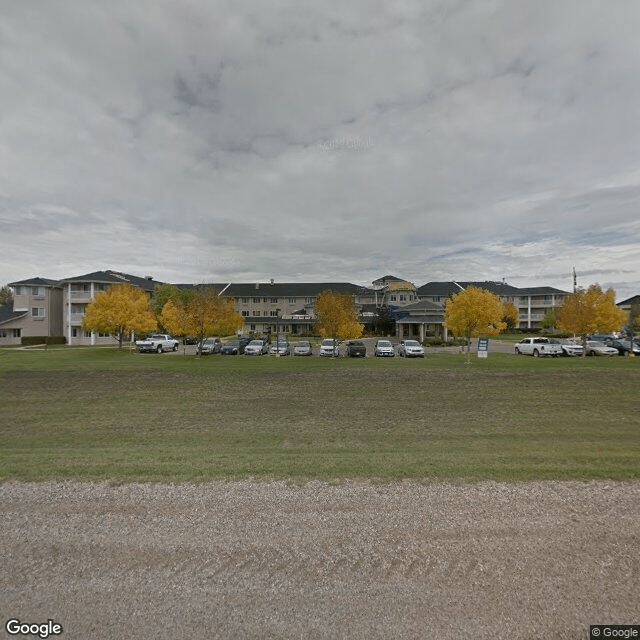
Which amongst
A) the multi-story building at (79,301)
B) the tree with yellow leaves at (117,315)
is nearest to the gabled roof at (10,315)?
the multi-story building at (79,301)

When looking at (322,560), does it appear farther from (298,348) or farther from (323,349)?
(298,348)

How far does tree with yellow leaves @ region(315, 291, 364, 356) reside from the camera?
30.6m

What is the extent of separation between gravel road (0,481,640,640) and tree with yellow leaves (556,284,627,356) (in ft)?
91.4

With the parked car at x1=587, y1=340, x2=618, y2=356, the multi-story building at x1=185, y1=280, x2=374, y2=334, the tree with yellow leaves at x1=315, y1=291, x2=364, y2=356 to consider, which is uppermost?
the multi-story building at x1=185, y1=280, x2=374, y2=334

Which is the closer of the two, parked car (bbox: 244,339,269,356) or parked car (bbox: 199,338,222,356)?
parked car (bbox: 199,338,222,356)

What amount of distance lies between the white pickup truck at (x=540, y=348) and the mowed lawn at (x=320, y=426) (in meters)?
11.8

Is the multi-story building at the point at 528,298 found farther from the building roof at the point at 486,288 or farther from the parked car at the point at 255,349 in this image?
the parked car at the point at 255,349

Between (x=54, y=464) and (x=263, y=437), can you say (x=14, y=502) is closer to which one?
(x=54, y=464)

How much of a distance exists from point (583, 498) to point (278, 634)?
4.90 meters

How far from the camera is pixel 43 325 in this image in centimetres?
5022

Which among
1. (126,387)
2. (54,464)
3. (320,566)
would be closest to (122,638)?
(320,566)

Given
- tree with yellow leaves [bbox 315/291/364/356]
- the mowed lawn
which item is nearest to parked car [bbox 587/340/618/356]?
the mowed lawn

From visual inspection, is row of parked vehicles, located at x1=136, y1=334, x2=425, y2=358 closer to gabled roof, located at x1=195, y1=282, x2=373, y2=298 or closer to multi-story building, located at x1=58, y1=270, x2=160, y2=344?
multi-story building, located at x1=58, y1=270, x2=160, y2=344

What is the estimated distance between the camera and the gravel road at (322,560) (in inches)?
128
